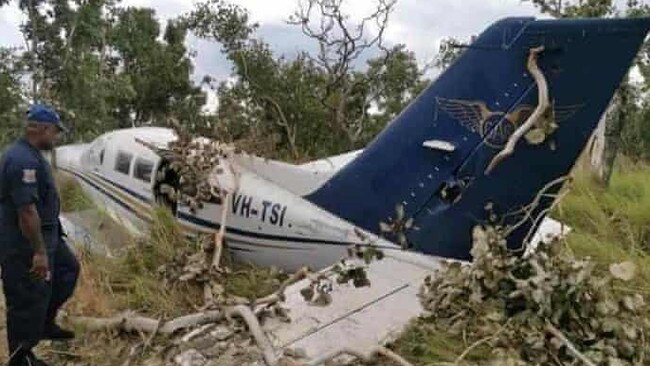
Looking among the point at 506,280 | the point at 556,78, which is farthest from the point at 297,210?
the point at 506,280

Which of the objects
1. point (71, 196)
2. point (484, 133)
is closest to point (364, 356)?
point (484, 133)

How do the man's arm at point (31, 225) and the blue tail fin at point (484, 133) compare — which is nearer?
the man's arm at point (31, 225)

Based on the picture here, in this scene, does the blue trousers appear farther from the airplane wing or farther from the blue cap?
the airplane wing

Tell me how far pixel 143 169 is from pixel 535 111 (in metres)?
4.31

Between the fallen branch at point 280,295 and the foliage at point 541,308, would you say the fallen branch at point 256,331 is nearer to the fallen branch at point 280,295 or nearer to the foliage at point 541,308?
the fallen branch at point 280,295

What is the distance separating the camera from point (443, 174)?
609 cm

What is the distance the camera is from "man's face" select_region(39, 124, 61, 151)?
17.3ft

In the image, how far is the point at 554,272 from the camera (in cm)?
423

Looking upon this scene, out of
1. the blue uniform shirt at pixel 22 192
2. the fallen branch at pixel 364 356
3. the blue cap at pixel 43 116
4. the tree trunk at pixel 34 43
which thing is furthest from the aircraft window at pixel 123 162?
the tree trunk at pixel 34 43

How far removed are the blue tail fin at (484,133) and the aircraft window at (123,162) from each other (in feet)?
10.2

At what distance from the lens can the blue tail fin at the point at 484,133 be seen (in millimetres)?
5488

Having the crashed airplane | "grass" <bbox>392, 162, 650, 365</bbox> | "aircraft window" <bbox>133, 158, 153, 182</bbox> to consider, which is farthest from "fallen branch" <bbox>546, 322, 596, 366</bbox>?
"aircraft window" <bbox>133, 158, 153, 182</bbox>

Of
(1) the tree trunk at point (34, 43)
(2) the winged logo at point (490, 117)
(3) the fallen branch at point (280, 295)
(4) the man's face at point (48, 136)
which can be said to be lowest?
(3) the fallen branch at point (280, 295)

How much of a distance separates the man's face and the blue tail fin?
211 centimetres
